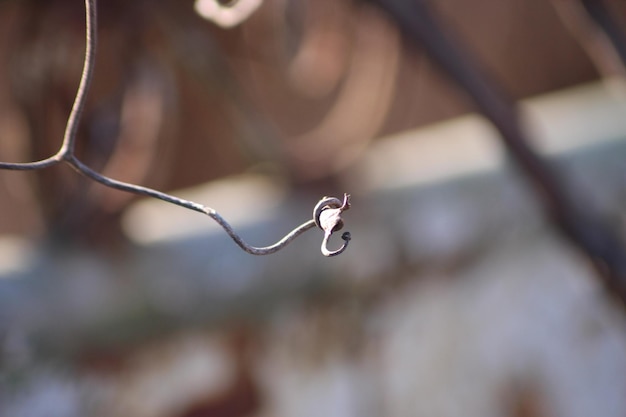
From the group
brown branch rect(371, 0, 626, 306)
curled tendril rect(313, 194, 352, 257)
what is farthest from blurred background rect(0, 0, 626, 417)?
curled tendril rect(313, 194, 352, 257)

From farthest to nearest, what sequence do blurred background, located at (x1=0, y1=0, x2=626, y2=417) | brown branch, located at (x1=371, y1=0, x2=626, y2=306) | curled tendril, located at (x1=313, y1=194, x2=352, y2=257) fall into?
1. blurred background, located at (x1=0, y1=0, x2=626, y2=417)
2. brown branch, located at (x1=371, y1=0, x2=626, y2=306)
3. curled tendril, located at (x1=313, y1=194, x2=352, y2=257)

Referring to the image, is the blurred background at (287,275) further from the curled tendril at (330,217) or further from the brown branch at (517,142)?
the curled tendril at (330,217)

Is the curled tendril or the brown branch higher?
the brown branch

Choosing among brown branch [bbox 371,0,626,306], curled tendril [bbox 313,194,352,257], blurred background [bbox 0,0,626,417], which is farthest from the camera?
blurred background [bbox 0,0,626,417]

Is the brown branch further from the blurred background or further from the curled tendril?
the curled tendril

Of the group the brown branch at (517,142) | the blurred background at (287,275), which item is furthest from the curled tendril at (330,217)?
the blurred background at (287,275)

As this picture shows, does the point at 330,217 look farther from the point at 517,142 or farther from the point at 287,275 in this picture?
the point at 287,275
